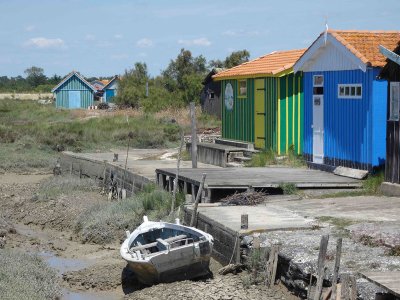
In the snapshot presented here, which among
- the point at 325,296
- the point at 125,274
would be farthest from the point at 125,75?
the point at 325,296

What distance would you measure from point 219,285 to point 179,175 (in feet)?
22.2

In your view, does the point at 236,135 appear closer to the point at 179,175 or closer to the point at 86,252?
the point at 179,175

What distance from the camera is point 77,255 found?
1834cm

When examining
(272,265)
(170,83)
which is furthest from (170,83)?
(272,265)

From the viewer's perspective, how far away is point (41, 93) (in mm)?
105438

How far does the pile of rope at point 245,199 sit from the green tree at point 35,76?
112m

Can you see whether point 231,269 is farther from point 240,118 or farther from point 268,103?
point 240,118

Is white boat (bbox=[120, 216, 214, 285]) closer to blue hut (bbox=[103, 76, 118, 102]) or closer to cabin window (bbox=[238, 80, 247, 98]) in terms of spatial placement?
cabin window (bbox=[238, 80, 247, 98])

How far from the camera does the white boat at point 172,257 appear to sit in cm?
1390

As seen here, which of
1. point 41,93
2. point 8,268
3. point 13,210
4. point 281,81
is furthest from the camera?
point 41,93

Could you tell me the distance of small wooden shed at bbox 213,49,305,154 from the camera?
23.0 m

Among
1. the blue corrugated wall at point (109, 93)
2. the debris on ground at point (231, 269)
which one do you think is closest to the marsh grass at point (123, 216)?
the debris on ground at point (231, 269)

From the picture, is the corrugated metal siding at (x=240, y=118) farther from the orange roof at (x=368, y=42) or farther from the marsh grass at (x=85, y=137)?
the marsh grass at (x=85, y=137)

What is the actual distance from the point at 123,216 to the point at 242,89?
775cm
